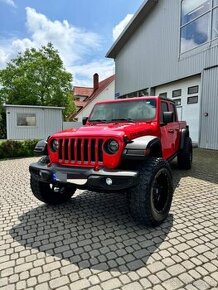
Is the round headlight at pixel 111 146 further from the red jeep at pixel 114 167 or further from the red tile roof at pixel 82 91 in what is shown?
→ the red tile roof at pixel 82 91

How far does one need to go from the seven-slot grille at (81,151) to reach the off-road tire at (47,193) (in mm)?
629

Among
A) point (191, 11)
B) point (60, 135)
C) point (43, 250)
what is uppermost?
point (191, 11)

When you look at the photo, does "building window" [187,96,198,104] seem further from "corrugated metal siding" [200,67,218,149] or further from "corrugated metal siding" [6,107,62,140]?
"corrugated metal siding" [6,107,62,140]

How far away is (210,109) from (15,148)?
9040 millimetres

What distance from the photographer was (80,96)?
4862cm

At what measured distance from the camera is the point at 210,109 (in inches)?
439

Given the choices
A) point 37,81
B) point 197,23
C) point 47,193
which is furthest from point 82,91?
point 47,193

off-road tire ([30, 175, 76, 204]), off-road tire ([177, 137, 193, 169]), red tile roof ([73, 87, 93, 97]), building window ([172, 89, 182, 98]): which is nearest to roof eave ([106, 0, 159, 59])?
building window ([172, 89, 182, 98])

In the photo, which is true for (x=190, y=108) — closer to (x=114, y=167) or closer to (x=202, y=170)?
(x=202, y=170)

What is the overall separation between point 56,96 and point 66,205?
80.0 ft

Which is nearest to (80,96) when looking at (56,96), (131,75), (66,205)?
(56,96)

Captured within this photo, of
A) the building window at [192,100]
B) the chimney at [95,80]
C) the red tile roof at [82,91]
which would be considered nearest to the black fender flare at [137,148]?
the building window at [192,100]

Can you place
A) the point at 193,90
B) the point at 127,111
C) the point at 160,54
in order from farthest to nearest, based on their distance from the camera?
1. the point at 160,54
2. the point at 193,90
3. the point at 127,111

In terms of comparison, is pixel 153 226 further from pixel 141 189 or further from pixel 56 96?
pixel 56 96
